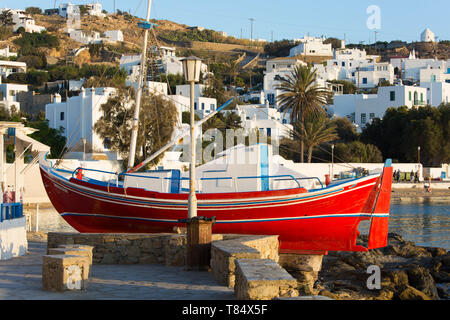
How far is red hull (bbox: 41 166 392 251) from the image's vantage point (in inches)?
711

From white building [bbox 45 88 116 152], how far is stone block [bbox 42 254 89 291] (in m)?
42.5

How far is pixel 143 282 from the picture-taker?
10555 mm

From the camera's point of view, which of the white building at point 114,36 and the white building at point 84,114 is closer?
the white building at point 84,114

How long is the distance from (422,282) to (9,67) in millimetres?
101426

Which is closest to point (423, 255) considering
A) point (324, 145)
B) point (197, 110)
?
point (324, 145)

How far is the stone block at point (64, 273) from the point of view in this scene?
9211 mm

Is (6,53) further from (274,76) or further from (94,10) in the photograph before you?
(94,10)

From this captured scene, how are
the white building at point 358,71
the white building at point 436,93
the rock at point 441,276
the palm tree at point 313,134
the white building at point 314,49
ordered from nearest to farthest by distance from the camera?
the rock at point 441,276
the palm tree at point 313,134
the white building at point 436,93
the white building at point 358,71
the white building at point 314,49

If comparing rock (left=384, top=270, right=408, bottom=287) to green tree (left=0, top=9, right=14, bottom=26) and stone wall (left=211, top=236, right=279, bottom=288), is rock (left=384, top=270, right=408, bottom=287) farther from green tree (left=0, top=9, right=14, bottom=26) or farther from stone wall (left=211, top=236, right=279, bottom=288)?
green tree (left=0, top=9, right=14, bottom=26)

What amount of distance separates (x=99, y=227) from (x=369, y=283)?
28.6 ft

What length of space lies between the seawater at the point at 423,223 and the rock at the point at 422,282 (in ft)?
35.6

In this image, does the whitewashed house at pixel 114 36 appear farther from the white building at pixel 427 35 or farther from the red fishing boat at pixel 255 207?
the red fishing boat at pixel 255 207

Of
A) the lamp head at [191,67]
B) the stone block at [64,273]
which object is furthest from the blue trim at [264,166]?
the stone block at [64,273]
